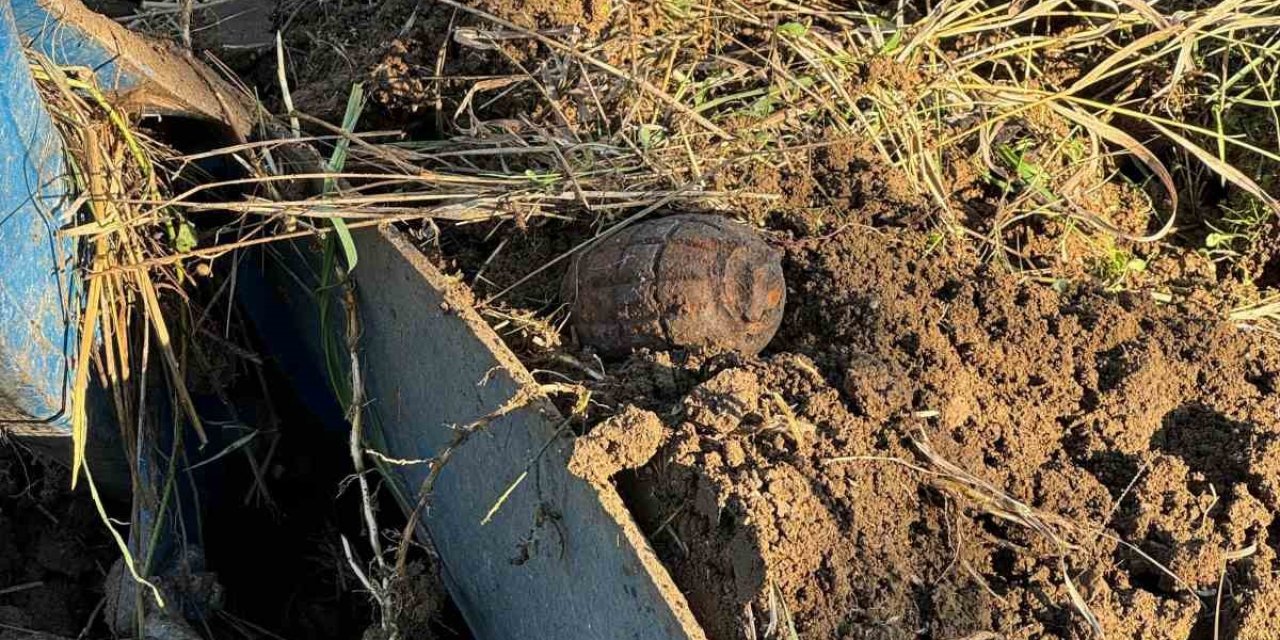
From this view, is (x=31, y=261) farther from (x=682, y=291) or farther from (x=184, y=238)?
(x=682, y=291)

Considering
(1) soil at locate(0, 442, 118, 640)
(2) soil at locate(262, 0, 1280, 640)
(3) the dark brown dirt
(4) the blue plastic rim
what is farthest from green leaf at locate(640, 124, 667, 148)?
(1) soil at locate(0, 442, 118, 640)

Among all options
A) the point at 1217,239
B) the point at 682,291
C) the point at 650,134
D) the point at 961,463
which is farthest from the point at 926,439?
the point at 1217,239

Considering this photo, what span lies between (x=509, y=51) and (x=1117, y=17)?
133 cm

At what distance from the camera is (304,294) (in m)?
2.74

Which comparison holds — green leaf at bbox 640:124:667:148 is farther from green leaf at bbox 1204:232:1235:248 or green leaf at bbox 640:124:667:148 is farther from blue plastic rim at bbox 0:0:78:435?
green leaf at bbox 1204:232:1235:248

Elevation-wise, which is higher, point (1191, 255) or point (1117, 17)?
point (1117, 17)

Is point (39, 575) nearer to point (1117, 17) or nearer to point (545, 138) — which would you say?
point (545, 138)

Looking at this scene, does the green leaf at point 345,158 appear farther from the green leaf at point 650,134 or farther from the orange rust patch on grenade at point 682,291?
the green leaf at point 650,134

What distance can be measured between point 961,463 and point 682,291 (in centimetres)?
50

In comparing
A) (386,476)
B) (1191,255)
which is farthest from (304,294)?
(1191,255)

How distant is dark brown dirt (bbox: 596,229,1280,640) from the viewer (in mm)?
1779

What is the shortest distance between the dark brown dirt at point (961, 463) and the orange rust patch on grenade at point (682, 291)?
0.26 ft

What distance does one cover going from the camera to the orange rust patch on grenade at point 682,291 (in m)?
2.07

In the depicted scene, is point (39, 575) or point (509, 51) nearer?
point (509, 51)
